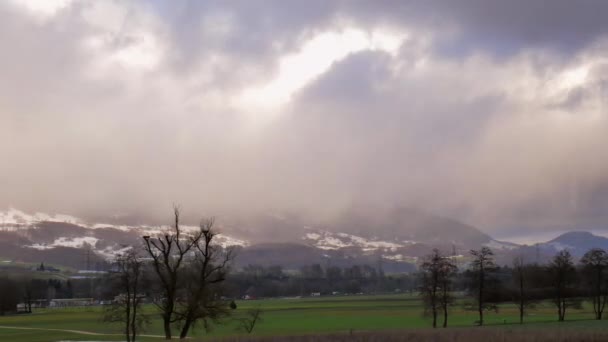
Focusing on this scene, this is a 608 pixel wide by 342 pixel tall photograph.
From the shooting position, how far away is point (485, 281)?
332 ft

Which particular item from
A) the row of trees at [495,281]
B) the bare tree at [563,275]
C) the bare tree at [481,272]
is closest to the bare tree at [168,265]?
the row of trees at [495,281]

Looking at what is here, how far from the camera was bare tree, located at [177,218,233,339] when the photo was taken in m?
62.1

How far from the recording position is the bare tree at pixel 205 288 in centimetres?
6209

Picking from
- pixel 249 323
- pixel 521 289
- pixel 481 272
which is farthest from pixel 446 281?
pixel 249 323

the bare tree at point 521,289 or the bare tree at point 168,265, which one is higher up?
the bare tree at point 168,265

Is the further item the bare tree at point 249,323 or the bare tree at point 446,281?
the bare tree at point 446,281

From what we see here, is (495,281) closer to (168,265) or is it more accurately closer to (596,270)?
(596,270)

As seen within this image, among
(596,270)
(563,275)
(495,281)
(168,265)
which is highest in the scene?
(168,265)

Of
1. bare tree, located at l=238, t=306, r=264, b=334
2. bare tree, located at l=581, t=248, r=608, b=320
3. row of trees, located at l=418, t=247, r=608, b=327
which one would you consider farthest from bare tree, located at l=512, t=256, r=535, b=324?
bare tree, located at l=238, t=306, r=264, b=334

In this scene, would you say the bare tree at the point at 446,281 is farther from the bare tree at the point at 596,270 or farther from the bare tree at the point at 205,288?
the bare tree at the point at 205,288

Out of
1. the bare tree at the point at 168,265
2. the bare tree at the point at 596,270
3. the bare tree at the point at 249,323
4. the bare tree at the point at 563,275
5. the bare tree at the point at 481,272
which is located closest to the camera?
the bare tree at the point at 168,265

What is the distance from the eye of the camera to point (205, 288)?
63188mm

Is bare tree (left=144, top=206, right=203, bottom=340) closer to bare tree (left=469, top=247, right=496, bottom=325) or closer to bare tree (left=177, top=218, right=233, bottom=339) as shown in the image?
bare tree (left=177, top=218, right=233, bottom=339)

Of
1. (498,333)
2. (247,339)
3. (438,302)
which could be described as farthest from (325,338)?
(438,302)
